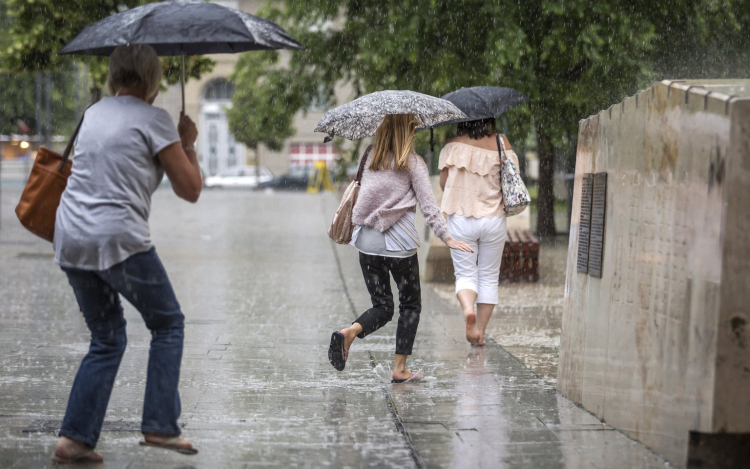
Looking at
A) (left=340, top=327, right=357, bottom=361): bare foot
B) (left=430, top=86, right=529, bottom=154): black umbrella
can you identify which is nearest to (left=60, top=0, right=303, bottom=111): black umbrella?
(left=340, top=327, right=357, bottom=361): bare foot

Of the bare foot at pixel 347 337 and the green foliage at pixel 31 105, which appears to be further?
the green foliage at pixel 31 105

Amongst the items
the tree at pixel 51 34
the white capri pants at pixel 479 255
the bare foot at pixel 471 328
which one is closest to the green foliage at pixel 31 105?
the tree at pixel 51 34

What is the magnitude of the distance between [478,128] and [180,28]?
3.31 m

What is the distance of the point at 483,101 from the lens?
752cm

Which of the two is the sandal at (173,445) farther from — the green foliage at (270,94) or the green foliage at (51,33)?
the green foliage at (270,94)

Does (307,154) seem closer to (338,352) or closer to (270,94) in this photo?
(270,94)

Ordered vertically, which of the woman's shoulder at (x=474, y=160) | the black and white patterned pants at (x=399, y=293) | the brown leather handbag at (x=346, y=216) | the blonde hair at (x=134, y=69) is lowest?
the black and white patterned pants at (x=399, y=293)

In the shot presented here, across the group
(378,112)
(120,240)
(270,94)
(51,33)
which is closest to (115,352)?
(120,240)

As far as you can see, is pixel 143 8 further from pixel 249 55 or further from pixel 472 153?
pixel 249 55

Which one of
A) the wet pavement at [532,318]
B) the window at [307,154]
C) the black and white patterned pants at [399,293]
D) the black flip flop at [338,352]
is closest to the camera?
the black flip flop at [338,352]

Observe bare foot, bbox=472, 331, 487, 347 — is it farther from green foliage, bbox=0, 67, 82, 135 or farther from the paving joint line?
green foliage, bbox=0, 67, 82, 135

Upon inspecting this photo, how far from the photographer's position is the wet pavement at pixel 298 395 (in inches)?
182

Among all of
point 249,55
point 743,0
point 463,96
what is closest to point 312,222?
point 249,55

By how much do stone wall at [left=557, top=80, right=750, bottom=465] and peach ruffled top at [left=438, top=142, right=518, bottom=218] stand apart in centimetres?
196
